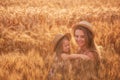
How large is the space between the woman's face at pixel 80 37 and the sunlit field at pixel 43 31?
0.05 metres

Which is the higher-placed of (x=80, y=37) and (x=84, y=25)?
(x=84, y=25)

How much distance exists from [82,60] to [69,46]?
174 millimetres

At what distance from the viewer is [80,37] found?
357cm

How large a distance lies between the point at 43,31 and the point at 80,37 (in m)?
0.39

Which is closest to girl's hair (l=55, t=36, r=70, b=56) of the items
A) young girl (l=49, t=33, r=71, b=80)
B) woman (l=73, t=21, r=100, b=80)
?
young girl (l=49, t=33, r=71, b=80)

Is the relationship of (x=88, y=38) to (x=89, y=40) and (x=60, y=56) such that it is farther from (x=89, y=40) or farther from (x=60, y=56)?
(x=60, y=56)

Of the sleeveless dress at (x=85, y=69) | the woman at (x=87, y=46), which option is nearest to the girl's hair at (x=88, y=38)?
the woman at (x=87, y=46)

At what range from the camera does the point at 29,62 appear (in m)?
3.58

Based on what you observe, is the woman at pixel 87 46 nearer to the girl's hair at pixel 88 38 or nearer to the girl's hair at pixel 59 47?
the girl's hair at pixel 88 38

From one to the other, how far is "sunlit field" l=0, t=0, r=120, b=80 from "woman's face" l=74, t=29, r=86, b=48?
0.05m

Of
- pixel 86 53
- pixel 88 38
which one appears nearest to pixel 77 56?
pixel 86 53

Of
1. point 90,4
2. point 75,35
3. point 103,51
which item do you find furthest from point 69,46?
point 90,4

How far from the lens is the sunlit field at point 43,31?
3549 mm

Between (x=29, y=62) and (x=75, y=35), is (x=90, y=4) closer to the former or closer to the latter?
(x=75, y=35)
